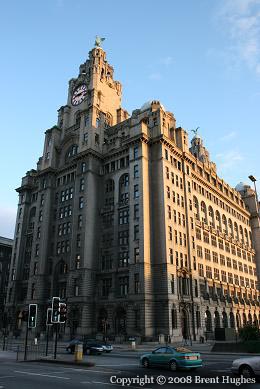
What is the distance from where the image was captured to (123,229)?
2616 inches

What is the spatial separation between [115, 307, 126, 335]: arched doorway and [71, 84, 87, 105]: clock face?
5462cm

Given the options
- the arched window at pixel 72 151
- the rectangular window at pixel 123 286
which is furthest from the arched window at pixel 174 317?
the arched window at pixel 72 151

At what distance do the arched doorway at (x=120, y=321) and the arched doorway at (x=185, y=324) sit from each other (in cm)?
1026

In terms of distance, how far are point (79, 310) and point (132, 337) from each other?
509 inches

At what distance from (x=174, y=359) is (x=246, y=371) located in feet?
15.6

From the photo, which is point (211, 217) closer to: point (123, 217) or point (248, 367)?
point (123, 217)

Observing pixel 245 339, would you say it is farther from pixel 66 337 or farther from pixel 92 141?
pixel 92 141

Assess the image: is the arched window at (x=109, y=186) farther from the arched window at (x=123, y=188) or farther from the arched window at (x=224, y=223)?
the arched window at (x=224, y=223)

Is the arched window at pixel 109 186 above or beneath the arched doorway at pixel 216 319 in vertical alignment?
above

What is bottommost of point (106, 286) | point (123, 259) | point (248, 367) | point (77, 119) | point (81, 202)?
point (248, 367)

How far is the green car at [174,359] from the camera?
65.7ft

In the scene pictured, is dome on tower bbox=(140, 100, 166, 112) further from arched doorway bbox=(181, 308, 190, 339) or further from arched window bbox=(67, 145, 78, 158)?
arched doorway bbox=(181, 308, 190, 339)

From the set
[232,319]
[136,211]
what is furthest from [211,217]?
[136,211]

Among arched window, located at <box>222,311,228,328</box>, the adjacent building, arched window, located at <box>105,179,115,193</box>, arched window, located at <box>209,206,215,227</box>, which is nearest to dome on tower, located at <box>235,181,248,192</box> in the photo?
arched window, located at <box>209,206,215,227</box>
